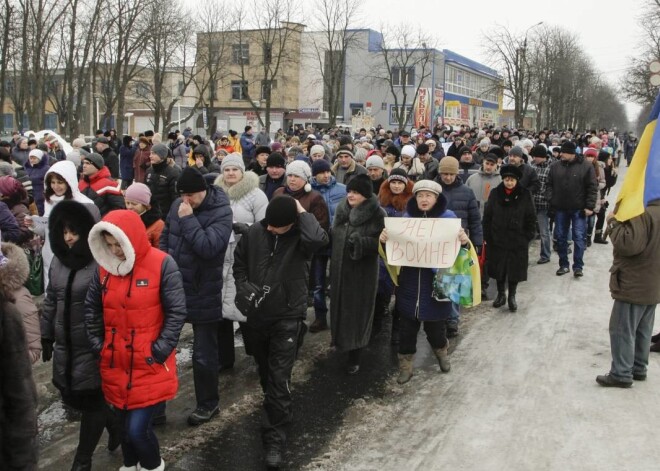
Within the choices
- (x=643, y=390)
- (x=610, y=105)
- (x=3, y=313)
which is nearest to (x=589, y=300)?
(x=643, y=390)

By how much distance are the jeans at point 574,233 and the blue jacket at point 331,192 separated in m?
4.14

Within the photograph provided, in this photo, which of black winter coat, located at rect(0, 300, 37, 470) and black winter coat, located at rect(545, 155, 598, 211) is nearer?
black winter coat, located at rect(0, 300, 37, 470)

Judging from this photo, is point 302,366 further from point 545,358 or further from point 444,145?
point 444,145

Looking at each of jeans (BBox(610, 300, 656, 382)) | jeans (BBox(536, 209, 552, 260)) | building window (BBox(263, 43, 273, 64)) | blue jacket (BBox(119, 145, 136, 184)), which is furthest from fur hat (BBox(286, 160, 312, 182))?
building window (BBox(263, 43, 273, 64))

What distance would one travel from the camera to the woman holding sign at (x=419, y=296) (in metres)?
5.84

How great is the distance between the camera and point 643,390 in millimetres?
5625

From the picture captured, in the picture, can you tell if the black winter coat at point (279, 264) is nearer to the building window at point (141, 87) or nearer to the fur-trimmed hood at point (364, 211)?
the fur-trimmed hood at point (364, 211)

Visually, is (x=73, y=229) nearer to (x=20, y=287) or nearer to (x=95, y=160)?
(x=20, y=287)

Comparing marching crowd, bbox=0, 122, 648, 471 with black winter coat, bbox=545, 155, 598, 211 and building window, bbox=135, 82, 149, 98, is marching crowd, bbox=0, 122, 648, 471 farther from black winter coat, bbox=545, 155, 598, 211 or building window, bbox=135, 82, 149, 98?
building window, bbox=135, 82, 149, 98

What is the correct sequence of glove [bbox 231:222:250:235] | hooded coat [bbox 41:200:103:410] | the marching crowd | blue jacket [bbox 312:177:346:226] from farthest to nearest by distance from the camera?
1. blue jacket [bbox 312:177:346:226]
2. glove [bbox 231:222:250:235]
3. hooded coat [bbox 41:200:103:410]
4. the marching crowd

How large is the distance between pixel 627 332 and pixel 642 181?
1308mm

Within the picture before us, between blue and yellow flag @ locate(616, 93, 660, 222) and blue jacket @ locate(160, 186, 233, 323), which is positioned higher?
blue and yellow flag @ locate(616, 93, 660, 222)

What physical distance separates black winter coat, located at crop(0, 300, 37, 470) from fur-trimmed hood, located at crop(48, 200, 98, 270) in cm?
128

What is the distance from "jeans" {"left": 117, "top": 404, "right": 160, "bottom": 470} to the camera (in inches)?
155
